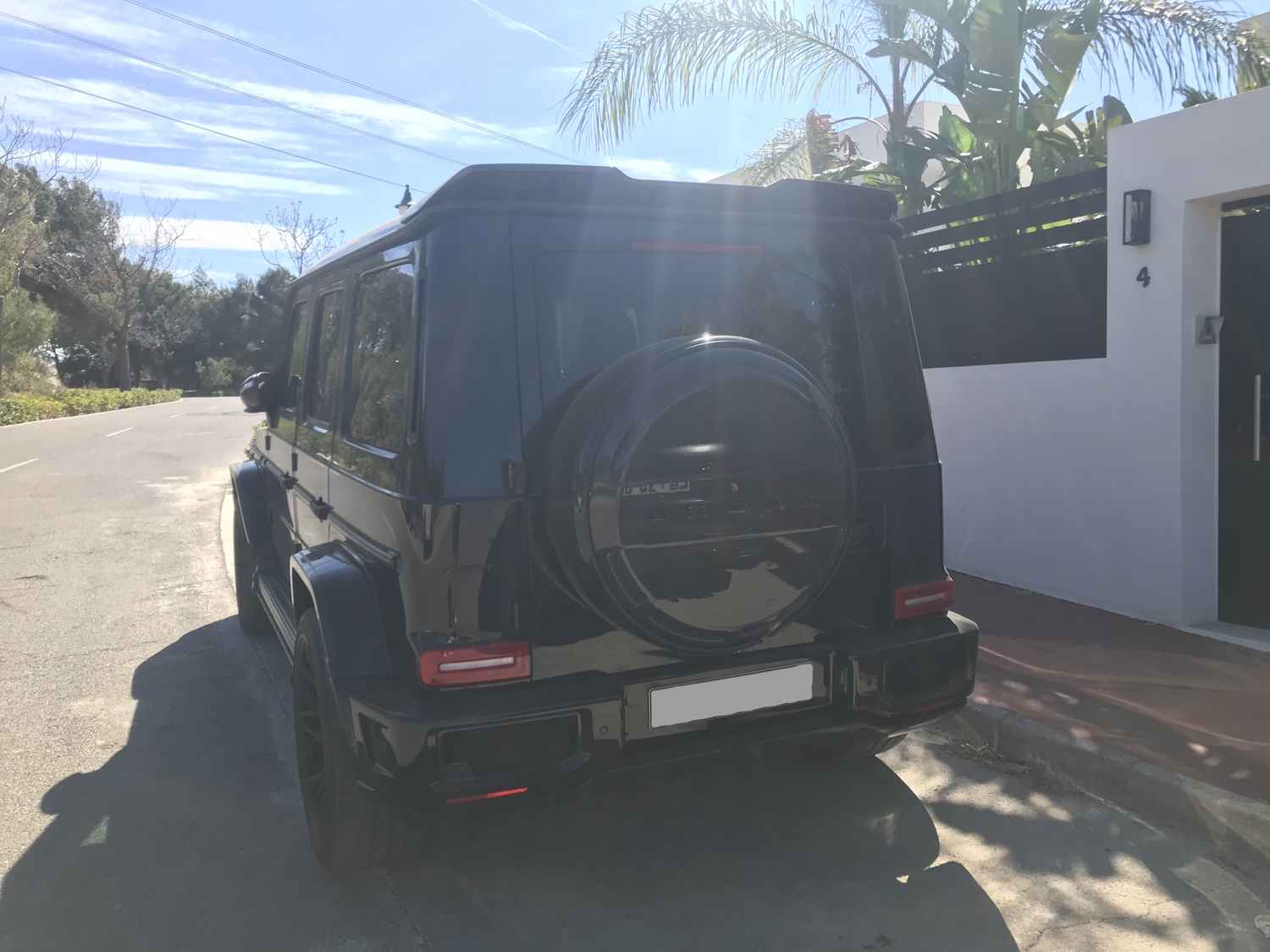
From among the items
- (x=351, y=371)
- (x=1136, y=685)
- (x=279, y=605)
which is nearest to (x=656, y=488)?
(x=351, y=371)

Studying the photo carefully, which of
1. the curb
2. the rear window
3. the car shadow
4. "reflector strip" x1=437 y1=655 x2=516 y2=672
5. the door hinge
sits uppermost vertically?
the rear window

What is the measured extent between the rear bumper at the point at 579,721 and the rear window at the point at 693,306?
78 centimetres

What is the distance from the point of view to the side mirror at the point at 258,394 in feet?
15.4

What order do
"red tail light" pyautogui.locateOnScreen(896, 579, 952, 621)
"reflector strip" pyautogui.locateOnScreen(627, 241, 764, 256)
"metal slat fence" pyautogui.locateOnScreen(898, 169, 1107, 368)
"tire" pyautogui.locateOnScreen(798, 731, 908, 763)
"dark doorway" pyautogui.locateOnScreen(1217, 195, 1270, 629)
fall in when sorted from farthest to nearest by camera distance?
1. "metal slat fence" pyautogui.locateOnScreen(898, 169, 1107, 368)
2. "dark doorway" pyautogui.locateOnScreen(1217, 195, 1270, 629)
3. "tire" pyautogui.locateOnScreen(798, 731, 908, 763)
4. "red tail light" pyautogui.locateOnScreen(896, 579, 952, 621)
5. "reflector strip" pyautogui.locateOnScreen(627, 241, 764, 256)

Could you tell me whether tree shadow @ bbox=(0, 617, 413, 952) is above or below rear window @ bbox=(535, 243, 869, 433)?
below

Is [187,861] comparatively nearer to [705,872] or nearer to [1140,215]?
[705,872]

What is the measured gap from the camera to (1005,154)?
24.4 feet

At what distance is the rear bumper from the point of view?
2512 millimetres

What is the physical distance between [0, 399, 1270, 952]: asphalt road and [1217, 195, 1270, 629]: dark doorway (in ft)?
7.82

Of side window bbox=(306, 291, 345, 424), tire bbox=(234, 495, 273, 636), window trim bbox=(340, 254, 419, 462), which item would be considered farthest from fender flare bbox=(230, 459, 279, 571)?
window trim bbox=(340, 254, 419, 462)

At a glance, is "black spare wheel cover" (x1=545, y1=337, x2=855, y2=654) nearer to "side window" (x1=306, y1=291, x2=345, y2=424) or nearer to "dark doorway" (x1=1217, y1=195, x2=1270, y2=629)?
"side window" (x1=306, y1=291, x2=345, y2=424)

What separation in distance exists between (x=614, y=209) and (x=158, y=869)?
2626 millimetres

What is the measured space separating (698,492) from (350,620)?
3.57 ft

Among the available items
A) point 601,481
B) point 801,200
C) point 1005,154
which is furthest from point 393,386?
point 1005,154
